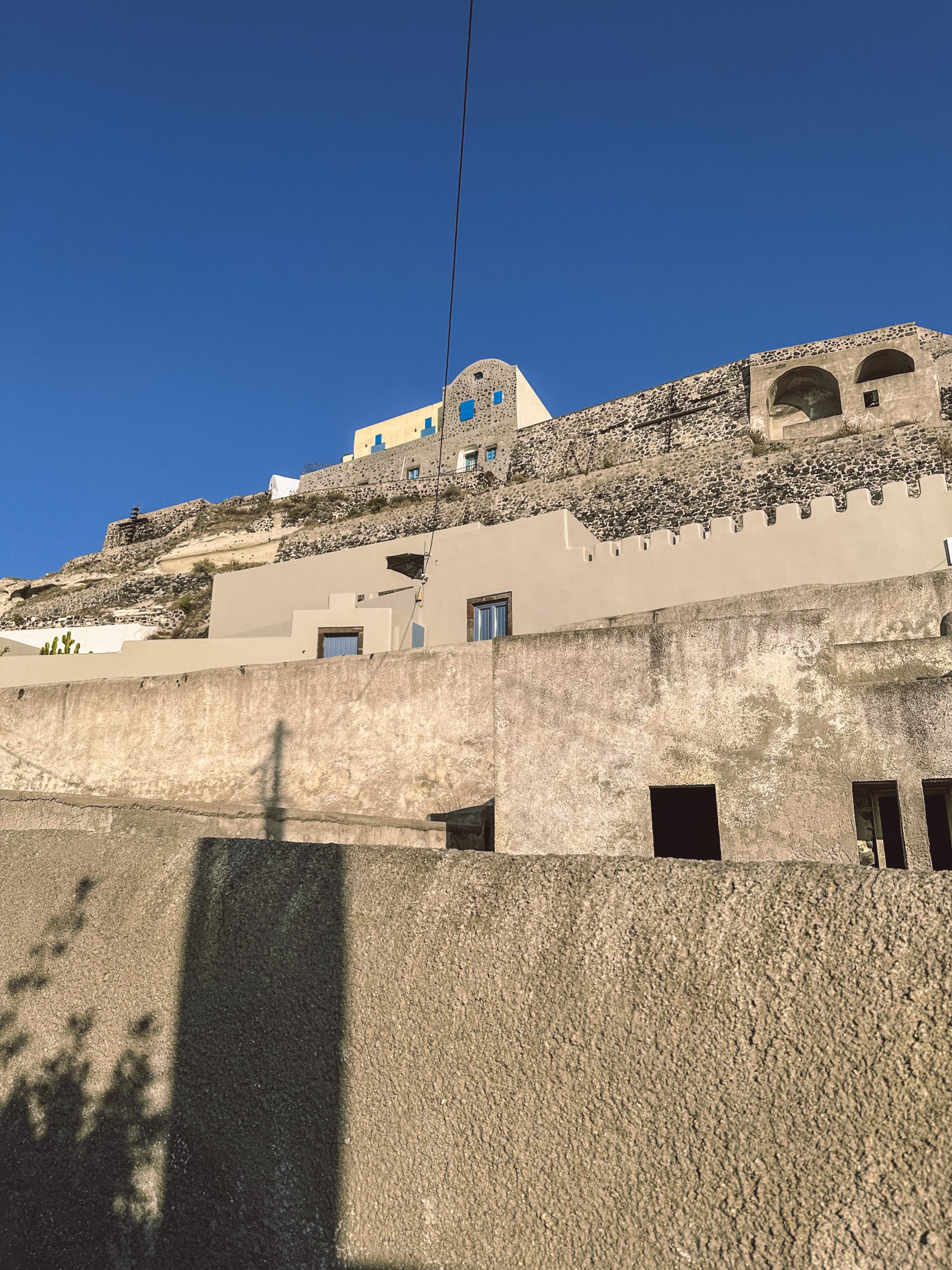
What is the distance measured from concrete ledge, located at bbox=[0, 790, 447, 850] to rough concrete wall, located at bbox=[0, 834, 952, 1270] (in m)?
0.34

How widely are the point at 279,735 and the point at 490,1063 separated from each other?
8.76 metres

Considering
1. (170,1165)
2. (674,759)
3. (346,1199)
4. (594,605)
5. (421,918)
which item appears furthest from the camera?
(594,605)

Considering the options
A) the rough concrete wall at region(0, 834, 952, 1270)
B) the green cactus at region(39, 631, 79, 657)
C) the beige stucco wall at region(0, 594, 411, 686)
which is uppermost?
the green cactus at region(39, 631, 79, 657)

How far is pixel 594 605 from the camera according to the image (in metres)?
14.0

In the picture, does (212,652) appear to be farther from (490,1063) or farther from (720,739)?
(490,1063)

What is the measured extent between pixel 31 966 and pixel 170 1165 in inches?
35.2

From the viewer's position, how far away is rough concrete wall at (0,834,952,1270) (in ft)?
4.96

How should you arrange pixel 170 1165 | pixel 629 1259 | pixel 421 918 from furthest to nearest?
pixel 170 1165 → pixel 421 918 → pixel 629 1259

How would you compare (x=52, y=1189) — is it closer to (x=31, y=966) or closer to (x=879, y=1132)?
(x=31, y=966)

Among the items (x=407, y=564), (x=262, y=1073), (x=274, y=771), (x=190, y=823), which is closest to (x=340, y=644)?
(x=407, y=564)

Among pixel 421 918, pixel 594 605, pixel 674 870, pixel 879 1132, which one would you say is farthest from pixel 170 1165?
pixel 594 605

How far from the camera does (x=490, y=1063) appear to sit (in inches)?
76.3

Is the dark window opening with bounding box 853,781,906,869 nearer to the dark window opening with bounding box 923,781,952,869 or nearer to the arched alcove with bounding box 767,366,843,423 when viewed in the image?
the dark window opening with bounding box 923,781,952,869

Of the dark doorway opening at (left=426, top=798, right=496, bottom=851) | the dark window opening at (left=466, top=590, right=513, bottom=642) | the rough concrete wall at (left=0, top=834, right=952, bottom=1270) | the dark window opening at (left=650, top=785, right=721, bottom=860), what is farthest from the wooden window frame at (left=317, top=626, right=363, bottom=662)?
the rough concrete wall at (left=0, top=834, right=952, bottom=1270)
